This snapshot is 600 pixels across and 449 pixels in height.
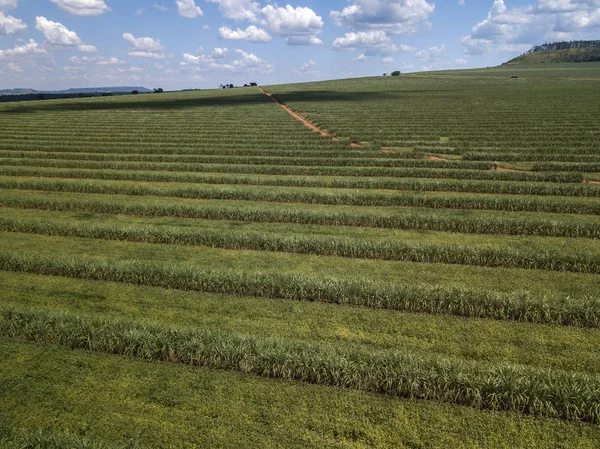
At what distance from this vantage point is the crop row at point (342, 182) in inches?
850

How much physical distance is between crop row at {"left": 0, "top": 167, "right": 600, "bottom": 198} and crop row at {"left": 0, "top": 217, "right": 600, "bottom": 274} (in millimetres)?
8814

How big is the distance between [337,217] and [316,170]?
9.70 metres

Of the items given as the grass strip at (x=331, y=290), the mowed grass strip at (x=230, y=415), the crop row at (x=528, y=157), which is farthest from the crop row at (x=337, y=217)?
the crop row at (x=528, y=157)

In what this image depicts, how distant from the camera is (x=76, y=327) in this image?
9125 mm

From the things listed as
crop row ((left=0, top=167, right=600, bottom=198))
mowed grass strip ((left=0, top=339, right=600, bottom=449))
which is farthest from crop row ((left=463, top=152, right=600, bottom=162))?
mowed grass strip ((left=0, top=339, right=600, bottom=449))

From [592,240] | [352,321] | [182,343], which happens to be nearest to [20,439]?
[182,343]

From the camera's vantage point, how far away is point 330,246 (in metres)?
14.2

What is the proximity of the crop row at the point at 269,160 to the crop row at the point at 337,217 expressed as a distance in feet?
35.0

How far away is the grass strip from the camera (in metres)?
10.1

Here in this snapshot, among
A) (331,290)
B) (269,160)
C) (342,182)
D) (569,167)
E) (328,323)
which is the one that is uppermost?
(269,160)

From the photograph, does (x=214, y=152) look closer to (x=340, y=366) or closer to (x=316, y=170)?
(x=316, y=170)

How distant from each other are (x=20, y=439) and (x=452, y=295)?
9053mm

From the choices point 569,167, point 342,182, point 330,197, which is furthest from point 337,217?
point 569,167

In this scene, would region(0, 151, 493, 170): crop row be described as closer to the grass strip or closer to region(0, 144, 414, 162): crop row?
region(0, 144, 414, 162): crop row
